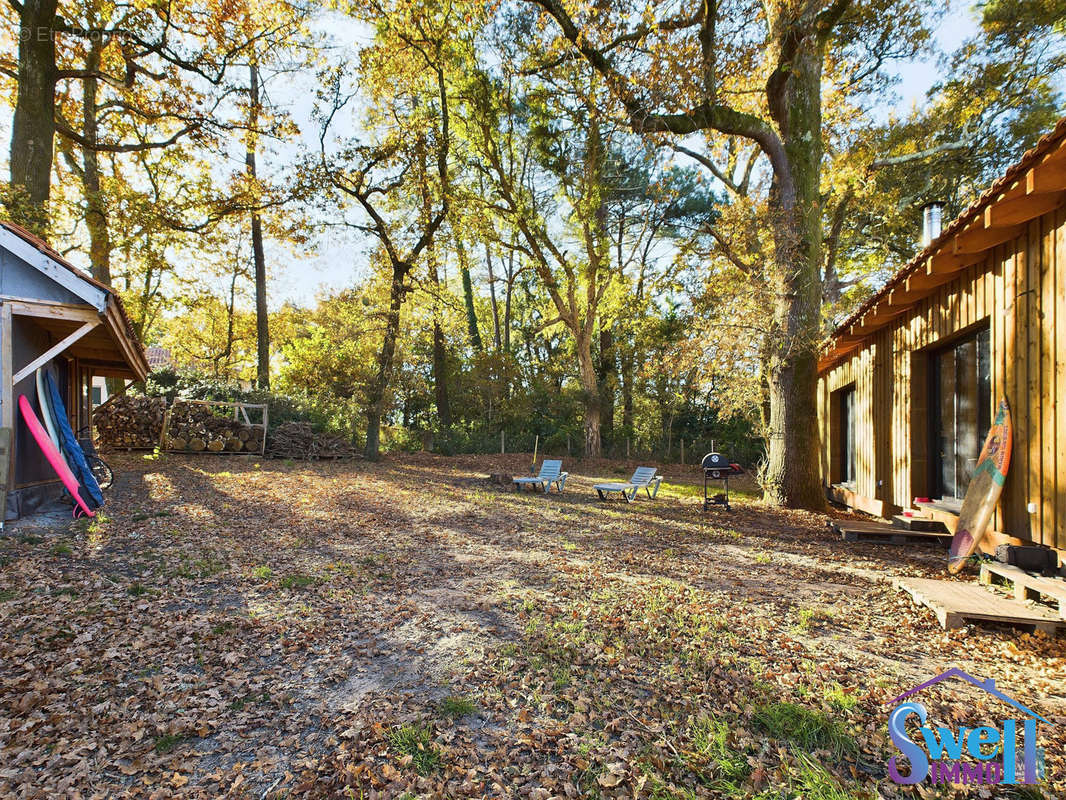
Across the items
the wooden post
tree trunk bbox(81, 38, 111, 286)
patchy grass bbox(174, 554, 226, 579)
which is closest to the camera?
patchy grass bbox(174, 554, 226, 579)

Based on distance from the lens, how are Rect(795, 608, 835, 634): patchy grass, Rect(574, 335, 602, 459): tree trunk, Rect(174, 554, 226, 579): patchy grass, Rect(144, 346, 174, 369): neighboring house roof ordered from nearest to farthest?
Rect(795, 608, 835, 634): patchy grass
Rect(174, 554, 226, 579): patchy grass
Rect(574, 335, 602, 459): tree trunk
Rect(144, 346, 174, 369): neighboring house roof

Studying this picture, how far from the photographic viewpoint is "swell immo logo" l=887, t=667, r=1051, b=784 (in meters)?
2.14

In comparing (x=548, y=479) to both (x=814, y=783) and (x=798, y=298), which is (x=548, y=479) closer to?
(x=798, y=298)

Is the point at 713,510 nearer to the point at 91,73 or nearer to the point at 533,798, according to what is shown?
the point at 533,798

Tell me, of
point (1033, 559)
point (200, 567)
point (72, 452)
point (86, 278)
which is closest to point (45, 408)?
point (72, 452)

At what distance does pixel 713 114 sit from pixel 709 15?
57.9 inches

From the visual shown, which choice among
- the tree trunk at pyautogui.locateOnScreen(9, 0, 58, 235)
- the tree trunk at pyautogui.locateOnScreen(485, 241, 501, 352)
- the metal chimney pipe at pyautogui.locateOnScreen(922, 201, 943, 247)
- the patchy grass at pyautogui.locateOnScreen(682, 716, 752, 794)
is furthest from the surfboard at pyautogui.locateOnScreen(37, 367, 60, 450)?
the tree trunk at pyautogui.locateOnScreen(485, 241, 501, 352)

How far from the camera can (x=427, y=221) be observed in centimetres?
1691

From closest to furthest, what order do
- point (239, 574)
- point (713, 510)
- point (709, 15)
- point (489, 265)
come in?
point (239, 574), point (709, 15), point (713, 510), point (489, 265)

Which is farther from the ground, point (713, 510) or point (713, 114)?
point (713, 114)

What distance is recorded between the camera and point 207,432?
51.6ft

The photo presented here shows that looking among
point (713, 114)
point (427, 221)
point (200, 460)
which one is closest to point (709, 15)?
point (713, 114)

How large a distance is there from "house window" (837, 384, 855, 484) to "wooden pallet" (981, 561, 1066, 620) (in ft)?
20.3

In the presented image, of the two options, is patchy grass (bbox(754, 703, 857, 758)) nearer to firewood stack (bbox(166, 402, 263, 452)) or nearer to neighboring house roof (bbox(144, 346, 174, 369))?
firewood stack (bbox(166, 402, 263, 452))
